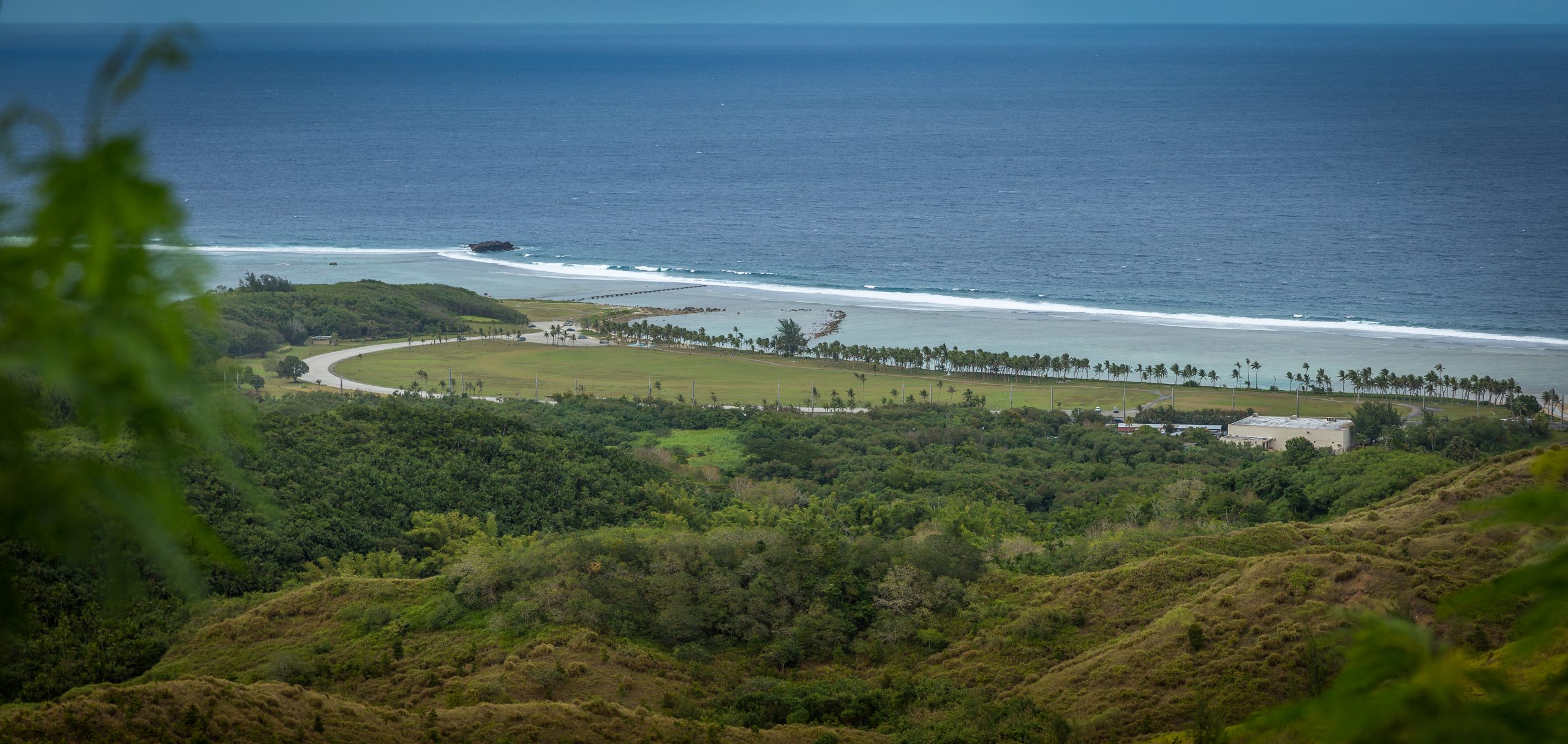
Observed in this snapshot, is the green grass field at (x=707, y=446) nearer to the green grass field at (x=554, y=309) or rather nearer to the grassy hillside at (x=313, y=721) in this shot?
the grassy hillside at (x=313, y=721)

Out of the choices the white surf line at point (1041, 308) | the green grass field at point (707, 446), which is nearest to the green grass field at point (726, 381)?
the green grass field at point (707, 446)

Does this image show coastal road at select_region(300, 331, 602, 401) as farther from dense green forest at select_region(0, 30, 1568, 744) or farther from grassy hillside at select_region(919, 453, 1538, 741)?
grassy hillside at select_region(919, 453, 1538, 741)

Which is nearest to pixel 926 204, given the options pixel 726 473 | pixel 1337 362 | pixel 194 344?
pixel 1337 362

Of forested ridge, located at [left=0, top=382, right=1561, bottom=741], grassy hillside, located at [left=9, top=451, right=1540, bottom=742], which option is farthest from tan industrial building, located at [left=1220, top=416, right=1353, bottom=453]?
grassy hillside, located at [left=9, top=451, right=1540, bottom=742]

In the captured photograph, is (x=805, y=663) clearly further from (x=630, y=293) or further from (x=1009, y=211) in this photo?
→ (x=1009, y=211)

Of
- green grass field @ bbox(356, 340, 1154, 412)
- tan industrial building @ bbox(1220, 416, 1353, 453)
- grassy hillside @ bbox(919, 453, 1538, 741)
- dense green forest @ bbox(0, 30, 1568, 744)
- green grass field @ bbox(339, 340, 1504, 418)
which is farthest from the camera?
green grass field @ bbox(356, 340, 1154, 412)
